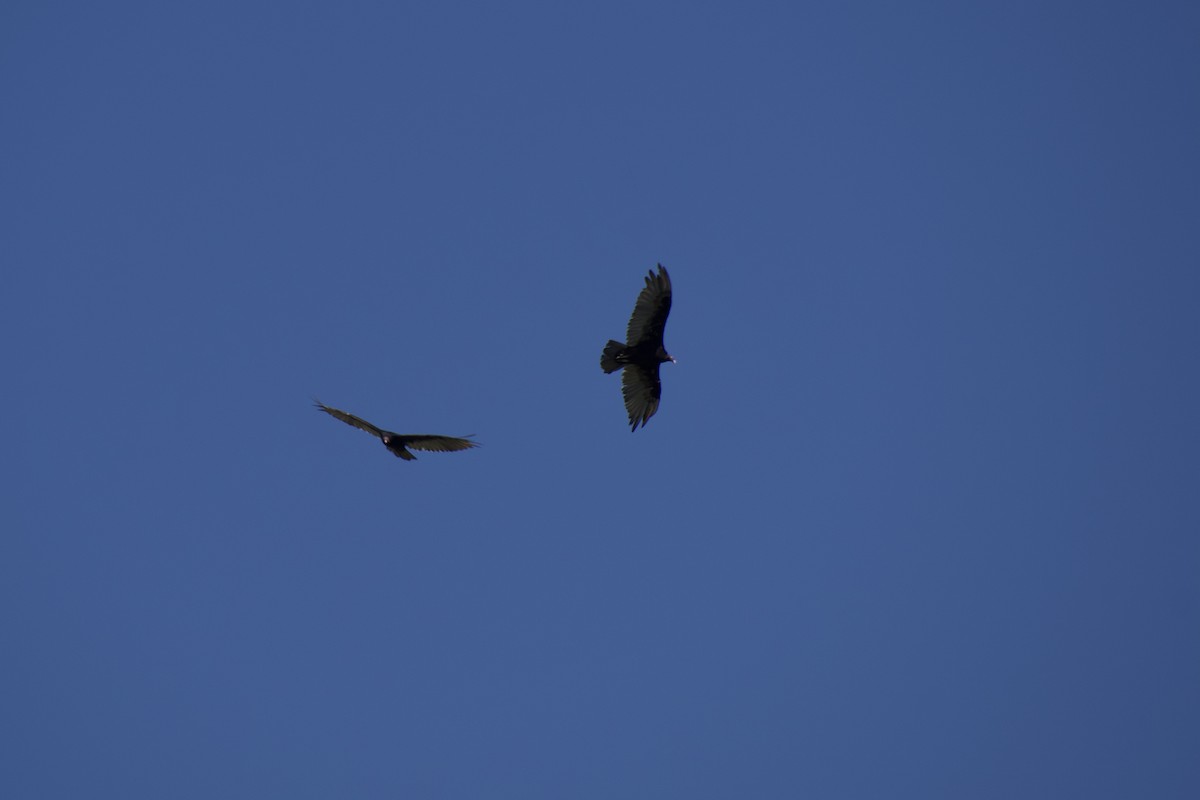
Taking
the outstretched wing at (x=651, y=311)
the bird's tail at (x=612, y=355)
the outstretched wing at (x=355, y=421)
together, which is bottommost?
the outstretched wing at (x=355, y=421)

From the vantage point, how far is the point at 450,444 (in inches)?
770

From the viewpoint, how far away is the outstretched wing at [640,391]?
903 inches

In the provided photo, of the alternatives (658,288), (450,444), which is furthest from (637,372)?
(450,444)

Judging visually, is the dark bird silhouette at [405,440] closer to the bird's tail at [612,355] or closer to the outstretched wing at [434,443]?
the outstretched wing at [434,443]

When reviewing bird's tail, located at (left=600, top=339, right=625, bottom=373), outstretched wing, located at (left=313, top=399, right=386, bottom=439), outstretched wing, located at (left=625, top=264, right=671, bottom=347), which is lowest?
outstretched wing, located at (left=313, top=399, right=386, bottom=439)

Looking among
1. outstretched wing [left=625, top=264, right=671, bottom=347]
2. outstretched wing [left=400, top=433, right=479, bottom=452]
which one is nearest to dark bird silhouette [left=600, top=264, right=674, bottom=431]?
outstretched wing [left=625, top=264, right=671, bottom=347]

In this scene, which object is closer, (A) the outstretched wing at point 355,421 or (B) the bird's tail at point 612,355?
(A) the outstretched wing at point 355,421

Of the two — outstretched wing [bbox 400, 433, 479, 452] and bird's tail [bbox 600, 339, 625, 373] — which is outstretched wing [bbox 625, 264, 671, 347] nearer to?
bird's tail [bbox 600, 339, 625, 373]

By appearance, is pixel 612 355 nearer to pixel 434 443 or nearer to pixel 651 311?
pixel 651 311

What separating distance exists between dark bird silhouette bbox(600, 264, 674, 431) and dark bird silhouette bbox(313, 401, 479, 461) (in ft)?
13.8

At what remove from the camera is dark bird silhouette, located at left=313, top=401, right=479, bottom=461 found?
1925 cm

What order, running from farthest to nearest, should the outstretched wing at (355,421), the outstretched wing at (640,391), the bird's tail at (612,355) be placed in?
1. the outstretched wing at (640,391)
2. the bird's tail at (612,355)
3. the outstretched wing at (355,421)

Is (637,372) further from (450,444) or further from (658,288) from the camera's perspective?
(450,444)

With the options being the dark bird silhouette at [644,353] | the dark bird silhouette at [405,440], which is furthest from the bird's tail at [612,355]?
the dark bird silhouette at [405,440]
